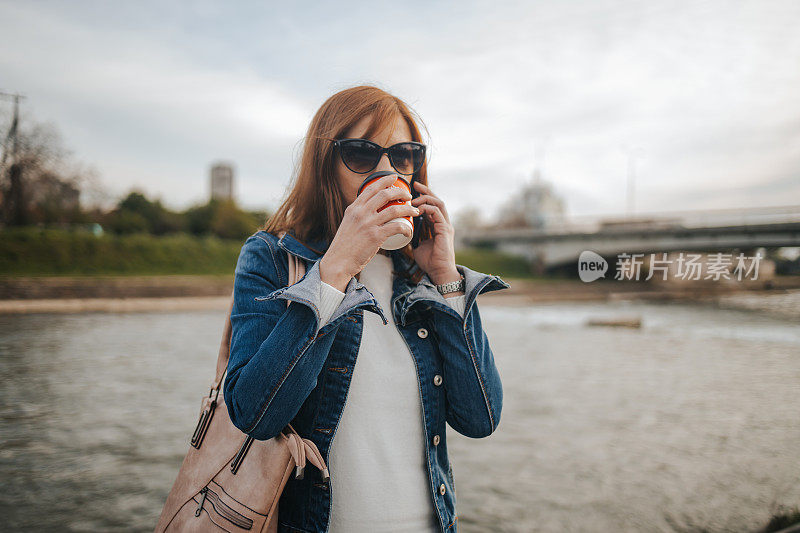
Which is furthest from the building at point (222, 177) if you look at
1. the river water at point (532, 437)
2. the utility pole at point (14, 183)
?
the river water at point (532, 437)

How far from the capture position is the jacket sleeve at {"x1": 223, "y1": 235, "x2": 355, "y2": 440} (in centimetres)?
121

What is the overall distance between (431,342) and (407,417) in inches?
8.9

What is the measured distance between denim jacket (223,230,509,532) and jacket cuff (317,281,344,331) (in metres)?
0.02

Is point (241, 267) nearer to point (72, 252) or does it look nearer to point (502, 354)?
point (502, 354)

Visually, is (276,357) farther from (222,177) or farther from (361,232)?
(222,177)

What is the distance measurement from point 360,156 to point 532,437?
18.4 ft

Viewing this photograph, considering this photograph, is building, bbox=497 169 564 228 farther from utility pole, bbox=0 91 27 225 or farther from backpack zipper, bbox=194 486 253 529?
backpack zipper, bbox=194 486 253 529

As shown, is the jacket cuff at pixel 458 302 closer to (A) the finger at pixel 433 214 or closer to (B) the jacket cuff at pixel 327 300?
(A) the finger at pixel 433 214

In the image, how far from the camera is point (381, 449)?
1.41m

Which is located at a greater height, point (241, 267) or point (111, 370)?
point (241, 267)

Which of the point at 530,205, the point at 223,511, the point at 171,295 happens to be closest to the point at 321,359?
the point at 223,511

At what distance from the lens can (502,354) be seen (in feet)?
39.7

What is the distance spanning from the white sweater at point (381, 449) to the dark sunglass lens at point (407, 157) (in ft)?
1.44

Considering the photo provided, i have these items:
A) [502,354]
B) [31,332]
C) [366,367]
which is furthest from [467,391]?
[31,332]
